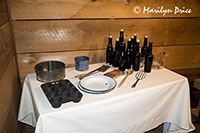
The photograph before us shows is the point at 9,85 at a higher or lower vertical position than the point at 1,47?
lower

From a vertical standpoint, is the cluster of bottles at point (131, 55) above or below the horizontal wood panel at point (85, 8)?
below

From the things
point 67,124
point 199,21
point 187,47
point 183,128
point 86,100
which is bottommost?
point 183,128

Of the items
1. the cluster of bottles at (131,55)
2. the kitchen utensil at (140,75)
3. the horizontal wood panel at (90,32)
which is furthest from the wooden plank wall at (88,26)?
the kitchen utensil at (140,75)

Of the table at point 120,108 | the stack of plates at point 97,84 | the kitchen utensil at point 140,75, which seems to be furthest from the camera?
the kitchen utensil at point 140,75

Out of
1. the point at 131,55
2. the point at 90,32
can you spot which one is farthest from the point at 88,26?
the point at 131,55

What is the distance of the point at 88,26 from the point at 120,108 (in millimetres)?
799

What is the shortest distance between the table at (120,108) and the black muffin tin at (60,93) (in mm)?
28

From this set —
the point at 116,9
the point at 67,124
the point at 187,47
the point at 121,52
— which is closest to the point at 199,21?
the point at 187,47

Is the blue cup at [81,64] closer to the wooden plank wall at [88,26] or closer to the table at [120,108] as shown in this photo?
the table at [120,108]

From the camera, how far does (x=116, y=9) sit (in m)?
1.36

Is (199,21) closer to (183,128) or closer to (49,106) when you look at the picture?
(183,128)

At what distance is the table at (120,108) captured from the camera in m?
0.75

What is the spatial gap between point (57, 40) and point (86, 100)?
71 centimetres

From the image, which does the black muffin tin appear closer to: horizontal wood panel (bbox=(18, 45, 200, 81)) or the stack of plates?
the stack of plates
